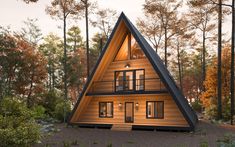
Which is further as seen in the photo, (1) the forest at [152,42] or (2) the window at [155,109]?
(1) the forest at [152,42]

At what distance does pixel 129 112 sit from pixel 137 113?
791 millimetres

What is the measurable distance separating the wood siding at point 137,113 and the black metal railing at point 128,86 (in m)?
0.65

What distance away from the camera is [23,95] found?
110ft

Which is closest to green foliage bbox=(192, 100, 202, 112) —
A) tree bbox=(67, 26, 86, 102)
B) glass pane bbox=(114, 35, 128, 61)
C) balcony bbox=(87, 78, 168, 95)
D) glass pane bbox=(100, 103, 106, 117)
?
tree bbox=(67, 26, 86, 102)

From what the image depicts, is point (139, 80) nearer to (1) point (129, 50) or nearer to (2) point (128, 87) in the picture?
(2) point (128, 87)

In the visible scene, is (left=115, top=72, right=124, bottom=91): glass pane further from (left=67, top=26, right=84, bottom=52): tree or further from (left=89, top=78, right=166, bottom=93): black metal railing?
(left=67, top=26, right=84, bottom=52): tree

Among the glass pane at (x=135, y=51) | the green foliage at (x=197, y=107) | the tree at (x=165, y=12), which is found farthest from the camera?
the green foliage at (x=197, y=107)

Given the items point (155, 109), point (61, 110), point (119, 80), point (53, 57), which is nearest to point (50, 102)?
point (61, 110)

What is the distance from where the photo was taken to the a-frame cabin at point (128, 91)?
840 inches

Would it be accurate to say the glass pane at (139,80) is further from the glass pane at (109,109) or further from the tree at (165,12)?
the tree at (165,12)

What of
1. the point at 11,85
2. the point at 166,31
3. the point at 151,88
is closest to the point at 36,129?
the point at 151,88

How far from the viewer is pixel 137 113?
22750 millimetres

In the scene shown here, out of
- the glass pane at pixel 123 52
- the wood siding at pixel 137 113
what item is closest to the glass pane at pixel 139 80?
the wood siding at pixel 137 113

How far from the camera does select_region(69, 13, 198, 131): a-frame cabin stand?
21.3 meters
